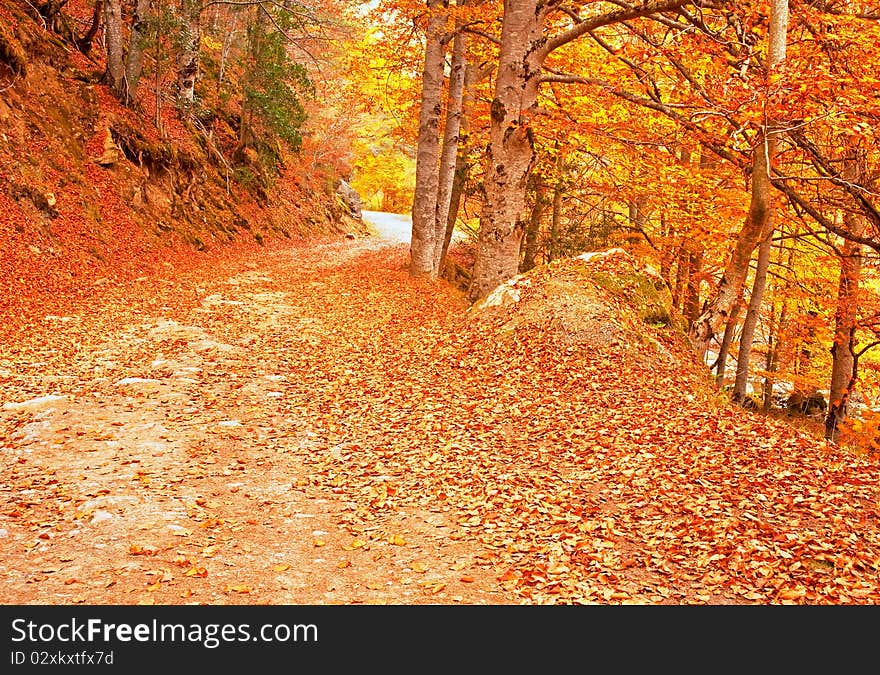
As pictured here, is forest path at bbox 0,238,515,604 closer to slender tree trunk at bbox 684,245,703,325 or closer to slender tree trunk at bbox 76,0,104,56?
slender tree trunk at bbox 684,245,703,325

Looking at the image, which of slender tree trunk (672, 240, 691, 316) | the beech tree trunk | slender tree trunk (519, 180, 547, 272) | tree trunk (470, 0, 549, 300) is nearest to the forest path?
tree trunk (470, 0, 549, 300)

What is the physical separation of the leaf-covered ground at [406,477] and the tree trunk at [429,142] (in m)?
6.30

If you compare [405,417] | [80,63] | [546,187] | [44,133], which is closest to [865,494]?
[405,417]

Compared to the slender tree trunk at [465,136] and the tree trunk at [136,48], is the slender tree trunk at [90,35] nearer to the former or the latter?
the tree trunk at [136,48]

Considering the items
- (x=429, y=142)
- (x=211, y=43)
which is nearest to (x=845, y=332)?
(x=429, y=142)

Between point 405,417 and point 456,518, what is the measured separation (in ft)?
7.70

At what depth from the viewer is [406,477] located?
6348 mm

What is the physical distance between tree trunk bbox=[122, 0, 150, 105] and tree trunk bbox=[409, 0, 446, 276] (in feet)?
27.8

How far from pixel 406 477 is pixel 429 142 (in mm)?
11424

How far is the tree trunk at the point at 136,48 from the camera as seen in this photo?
57.0 feet

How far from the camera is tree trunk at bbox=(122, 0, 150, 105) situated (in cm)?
1738

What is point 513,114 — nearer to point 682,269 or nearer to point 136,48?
point 682,269

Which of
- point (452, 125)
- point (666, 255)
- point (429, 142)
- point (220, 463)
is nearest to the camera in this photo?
point (220, 463)

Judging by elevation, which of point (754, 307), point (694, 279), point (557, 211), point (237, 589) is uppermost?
point (557, 211)
